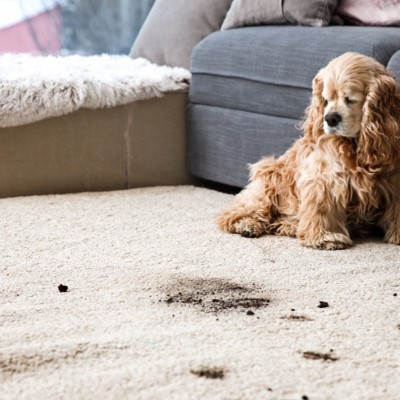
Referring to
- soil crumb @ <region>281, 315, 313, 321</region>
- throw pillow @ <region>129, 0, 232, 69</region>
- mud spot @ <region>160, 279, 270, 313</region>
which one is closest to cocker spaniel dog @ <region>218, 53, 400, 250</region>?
mud spot @ <region>160, 279, 270, 313</region>

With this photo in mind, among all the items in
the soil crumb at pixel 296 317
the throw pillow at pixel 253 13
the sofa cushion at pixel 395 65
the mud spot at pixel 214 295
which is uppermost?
the throw pillow at pixel 253 13

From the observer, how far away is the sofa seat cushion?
8.95ft

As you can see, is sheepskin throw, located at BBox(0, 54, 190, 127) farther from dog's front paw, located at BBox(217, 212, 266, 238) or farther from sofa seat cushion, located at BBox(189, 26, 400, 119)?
dog's front paw, located at BBox(217, 212, 266, 238)

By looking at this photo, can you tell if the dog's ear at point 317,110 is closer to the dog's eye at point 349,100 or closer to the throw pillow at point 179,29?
the dog's eye at point 349,100

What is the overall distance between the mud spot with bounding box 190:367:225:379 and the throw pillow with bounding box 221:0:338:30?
6.36 ft

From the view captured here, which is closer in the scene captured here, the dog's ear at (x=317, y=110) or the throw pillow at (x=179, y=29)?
the dog's ear at (x=317, y=110)

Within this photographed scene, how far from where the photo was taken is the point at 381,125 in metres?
2.33

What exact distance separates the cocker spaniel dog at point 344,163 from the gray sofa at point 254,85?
0.80 ft

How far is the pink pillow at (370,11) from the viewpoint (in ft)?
10.1

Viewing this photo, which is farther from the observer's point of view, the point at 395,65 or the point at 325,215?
the point at 395,65

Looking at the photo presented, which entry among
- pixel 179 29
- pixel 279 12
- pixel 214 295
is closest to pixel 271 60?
pixel 279 12

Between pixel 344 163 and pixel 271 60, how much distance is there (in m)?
0.72

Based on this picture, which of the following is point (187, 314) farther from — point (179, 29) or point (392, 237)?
point (179, 29)

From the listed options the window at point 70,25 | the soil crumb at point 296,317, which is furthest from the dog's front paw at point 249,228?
the window at point 70,25
